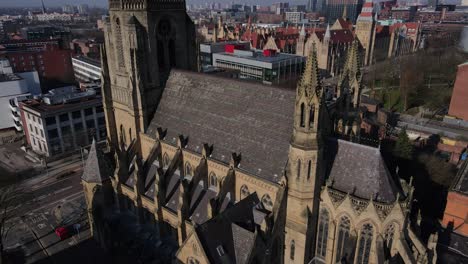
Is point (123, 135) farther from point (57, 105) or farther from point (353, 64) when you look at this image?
point (57, 105)

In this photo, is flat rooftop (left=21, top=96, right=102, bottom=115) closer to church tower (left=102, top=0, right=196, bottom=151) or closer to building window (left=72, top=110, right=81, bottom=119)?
building window (left=72, top=110, right=81, bottom=119)

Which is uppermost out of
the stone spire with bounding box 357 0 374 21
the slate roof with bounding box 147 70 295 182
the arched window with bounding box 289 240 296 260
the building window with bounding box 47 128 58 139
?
the stone spire with bounding box 357 0 374 21

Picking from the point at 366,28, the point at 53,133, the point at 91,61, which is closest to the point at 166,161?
the point at 53,133

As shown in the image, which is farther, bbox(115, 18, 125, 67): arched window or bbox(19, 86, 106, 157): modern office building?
bbox(19, 86, 106, 157): modern office building

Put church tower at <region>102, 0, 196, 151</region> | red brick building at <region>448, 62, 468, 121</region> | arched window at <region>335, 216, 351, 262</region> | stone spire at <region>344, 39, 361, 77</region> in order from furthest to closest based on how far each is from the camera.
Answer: red brick building at <region>448, 62, 468, 121</region> → church tower at <region>102, 0, 196, 151</region> → stone spire at <region>344, 39, 361, 77</region> → arched window at <region>335, 216, 351, 262</region>

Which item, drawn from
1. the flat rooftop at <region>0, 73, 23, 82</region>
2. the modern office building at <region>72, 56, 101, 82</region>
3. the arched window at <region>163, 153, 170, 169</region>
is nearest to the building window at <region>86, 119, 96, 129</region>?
the flat rooftop at <region>0, 73, 23, 82</region>

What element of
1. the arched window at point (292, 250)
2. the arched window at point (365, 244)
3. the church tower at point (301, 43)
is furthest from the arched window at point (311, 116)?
the church tower at point (301, 43)

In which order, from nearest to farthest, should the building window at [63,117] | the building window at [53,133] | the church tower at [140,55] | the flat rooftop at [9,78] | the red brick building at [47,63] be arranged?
1. the church tower at [140,55]
2. the building window at [53,133]
3. the building window at [63,117]
4. the flat rooftop at [9,78]
5. the red brick building at [47,63]

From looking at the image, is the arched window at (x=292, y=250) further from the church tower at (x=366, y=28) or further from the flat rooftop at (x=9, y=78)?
the church tower at (x=366, y=28)

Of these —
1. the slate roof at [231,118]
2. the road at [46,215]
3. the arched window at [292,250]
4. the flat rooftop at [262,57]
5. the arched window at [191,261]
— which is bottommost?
the road at [46,215]
